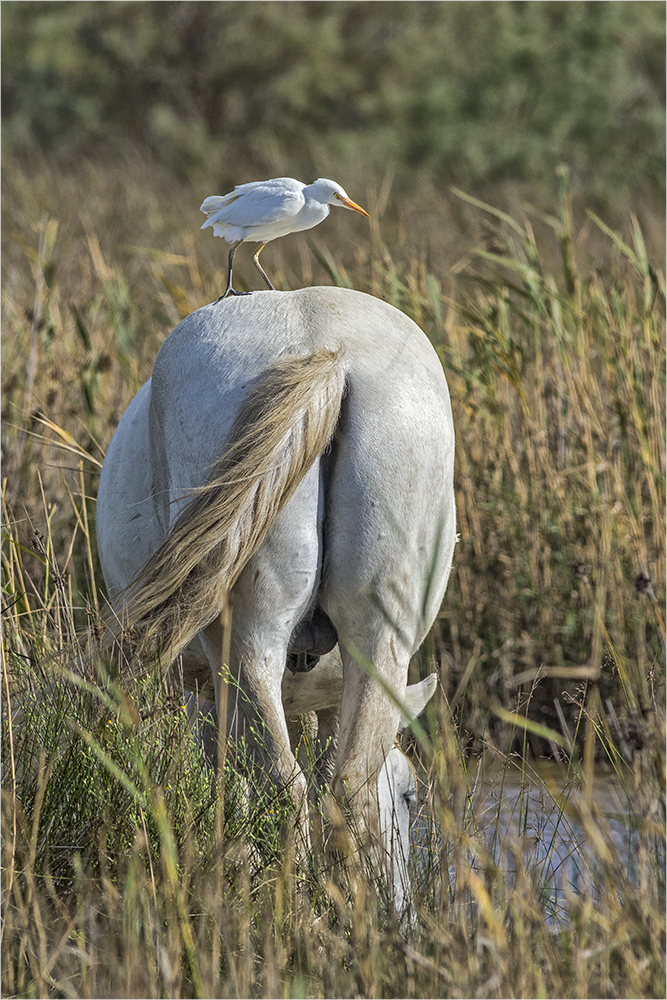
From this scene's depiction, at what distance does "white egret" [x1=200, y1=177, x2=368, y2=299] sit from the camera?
7.54 ft

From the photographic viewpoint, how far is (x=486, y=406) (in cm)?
388

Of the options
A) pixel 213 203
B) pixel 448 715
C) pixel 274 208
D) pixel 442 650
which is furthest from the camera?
pixel 442 650

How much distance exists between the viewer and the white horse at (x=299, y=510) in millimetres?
1892

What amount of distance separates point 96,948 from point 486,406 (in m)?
2.51

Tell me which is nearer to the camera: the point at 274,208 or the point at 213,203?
the point at 274,208

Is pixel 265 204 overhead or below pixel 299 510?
overhead

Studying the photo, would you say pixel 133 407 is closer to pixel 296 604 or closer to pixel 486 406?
pixel 296 604

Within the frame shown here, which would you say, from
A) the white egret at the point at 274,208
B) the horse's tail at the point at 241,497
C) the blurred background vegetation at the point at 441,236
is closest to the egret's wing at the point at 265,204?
the white egret at the point at 274,208

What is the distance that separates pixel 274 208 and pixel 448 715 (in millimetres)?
1111

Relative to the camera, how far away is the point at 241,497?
1.88 metres

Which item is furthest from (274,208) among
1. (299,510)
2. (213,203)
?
(299,510)

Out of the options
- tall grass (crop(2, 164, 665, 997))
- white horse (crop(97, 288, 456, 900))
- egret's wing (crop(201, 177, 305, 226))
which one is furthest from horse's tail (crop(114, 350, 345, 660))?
egret's wing (crop(201, 177, 305, 226))

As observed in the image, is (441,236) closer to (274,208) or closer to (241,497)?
(274,208)

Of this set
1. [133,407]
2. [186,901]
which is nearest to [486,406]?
[133,407]
